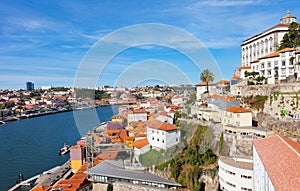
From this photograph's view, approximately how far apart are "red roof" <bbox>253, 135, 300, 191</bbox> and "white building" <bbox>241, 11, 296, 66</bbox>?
26.5 ft

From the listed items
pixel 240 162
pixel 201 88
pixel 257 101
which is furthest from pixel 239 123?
pixel 201 88

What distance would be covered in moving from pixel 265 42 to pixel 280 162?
986 cm

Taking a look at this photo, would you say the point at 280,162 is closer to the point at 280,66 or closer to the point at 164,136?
the point at 164,136

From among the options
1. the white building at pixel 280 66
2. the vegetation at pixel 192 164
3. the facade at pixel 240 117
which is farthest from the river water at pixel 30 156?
the white building at pixel 280 66

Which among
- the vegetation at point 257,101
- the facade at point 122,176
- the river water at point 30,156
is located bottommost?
the river water at point 30,156

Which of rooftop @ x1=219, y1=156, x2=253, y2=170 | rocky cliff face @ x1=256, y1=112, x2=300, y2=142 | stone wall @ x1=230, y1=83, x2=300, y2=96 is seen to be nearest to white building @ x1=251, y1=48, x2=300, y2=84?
stone wall @ x1=230, y1=83, x2=300, y2=96

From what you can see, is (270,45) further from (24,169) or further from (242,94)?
(24,169)

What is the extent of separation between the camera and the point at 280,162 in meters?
3.18

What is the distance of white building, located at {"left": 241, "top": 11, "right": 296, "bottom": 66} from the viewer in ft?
35.3

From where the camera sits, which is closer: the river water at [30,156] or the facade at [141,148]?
the facade at [141,148]

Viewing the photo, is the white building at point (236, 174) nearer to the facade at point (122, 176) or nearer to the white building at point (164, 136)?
the facade at point (122, 176)

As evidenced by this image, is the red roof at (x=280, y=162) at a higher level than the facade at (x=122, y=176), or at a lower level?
higher

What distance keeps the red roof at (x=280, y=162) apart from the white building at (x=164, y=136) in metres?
3.09

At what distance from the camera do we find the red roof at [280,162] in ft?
8.57
